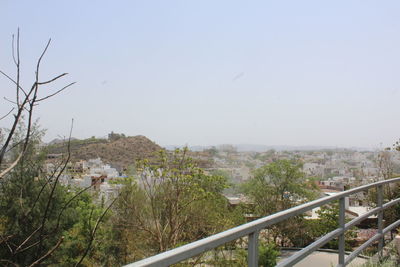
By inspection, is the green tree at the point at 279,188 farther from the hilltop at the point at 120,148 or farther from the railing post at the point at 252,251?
the hilltop at the point at 120,148

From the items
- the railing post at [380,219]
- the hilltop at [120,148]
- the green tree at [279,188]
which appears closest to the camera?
the railing post at [380,219]

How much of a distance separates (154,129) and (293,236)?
103 m

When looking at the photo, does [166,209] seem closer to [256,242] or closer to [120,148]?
[256,242]

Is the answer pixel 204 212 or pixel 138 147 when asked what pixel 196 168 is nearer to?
pixel 204 212

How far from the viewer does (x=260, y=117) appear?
146 m

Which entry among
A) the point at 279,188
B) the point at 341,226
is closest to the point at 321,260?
the point at 341,226

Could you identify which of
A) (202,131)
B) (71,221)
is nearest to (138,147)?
(202,131)

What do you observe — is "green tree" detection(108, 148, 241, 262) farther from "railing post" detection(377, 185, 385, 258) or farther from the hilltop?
the hilltop

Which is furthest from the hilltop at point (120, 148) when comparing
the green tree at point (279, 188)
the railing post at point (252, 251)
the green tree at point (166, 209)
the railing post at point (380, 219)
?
the railing post at point (252, 251)

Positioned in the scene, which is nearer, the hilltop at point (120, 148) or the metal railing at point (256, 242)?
the metal railing at point (256, 242)

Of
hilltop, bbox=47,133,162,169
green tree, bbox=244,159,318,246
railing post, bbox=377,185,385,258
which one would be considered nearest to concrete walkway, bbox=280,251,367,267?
railing post, bbox=377,185,385,258

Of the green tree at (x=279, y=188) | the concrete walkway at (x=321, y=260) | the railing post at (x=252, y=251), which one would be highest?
the railing post at (x=252, y=251)

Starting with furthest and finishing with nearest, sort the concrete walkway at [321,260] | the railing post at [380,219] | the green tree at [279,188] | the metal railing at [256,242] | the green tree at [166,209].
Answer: the green tree at [279,188]
the green tree at [166,209]
the railing post at [380,219]
the concrete walkway at [321,260]
the metal railing at [256,242]

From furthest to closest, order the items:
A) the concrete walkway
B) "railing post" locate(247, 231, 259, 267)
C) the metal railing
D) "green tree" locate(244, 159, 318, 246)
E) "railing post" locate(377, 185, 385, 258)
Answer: "green tree" locate(244, 159, 318, 246)
"railing post" locate(377, 185, 385, 258)
the concrete walkway
"railing post" locate(247, 231, 259, 267)
the metal railing
